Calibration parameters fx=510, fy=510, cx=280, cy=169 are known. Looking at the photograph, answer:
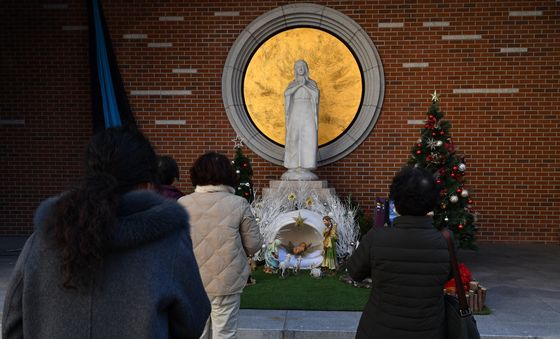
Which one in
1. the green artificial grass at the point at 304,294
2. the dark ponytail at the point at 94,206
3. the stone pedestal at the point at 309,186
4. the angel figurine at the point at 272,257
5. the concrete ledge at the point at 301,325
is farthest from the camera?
the stone pedestal at the point at 309,186

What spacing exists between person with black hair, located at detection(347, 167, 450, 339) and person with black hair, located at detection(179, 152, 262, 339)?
3.19 ft

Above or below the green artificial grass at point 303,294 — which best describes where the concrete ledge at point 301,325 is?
above

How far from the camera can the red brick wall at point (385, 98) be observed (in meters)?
9.27

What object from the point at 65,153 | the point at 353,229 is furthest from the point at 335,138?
the point at 65,153

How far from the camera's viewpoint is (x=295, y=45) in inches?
380

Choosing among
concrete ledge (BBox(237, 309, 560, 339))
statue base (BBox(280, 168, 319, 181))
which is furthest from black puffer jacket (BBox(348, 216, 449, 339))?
statue base (BBox(280, 168, 319, 181))

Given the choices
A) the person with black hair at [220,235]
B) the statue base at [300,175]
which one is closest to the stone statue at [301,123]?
the statue base at [300,175]

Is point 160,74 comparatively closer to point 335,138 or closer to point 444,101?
point 335,138

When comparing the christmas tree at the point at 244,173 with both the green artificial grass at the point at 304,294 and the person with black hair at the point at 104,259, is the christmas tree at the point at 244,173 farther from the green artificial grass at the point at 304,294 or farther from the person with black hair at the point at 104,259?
the person with black hair at the point at 104,259

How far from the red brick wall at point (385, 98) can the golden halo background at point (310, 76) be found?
55 cm

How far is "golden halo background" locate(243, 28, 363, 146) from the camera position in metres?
9.59

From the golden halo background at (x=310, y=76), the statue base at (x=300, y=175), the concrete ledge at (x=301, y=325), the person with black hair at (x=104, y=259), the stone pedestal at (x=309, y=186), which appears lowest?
the concrete ledge at (x=301, y=325)

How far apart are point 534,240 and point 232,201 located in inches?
310

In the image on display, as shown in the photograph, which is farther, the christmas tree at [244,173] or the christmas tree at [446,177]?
the christmas tree at [244,173]
